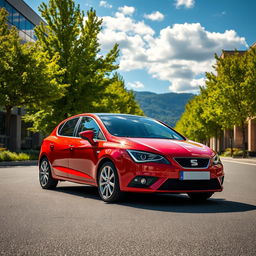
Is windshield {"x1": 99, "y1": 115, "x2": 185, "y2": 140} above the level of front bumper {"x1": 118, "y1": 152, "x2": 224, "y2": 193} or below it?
above

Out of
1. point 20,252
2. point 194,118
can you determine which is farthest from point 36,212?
point 194,118

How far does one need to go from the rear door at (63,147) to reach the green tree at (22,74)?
1501cm

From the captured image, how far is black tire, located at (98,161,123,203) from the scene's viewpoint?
7141 millimetres

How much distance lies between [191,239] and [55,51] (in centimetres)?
2603

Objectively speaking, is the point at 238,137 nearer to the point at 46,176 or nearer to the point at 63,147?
the point at 46,176

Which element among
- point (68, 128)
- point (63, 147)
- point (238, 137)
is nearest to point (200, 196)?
point (63, 147)

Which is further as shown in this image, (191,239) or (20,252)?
(191,239)

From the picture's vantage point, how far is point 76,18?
97.4 ft

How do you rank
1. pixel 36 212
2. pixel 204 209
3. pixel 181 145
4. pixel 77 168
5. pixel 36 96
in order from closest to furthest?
pixel 36 212 < pixel 204 209 < pixel 181 145 < pixel 77 168 < pixel 36 96

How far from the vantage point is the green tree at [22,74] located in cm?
2406

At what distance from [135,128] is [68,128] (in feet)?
5.67

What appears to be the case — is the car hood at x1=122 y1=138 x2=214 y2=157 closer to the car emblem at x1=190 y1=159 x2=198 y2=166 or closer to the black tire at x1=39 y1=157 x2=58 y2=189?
the car emblem at x1=190 y1=159 x2=198 y2=166

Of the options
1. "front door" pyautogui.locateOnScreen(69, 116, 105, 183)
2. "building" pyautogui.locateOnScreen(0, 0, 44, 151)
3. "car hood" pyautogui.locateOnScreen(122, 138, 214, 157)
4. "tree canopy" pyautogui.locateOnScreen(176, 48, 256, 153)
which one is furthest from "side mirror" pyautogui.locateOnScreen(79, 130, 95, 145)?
"building" pyautogui.locateOnScreen(0, 0, 44, 151)

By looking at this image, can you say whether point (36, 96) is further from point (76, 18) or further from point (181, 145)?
point (181, 145)
